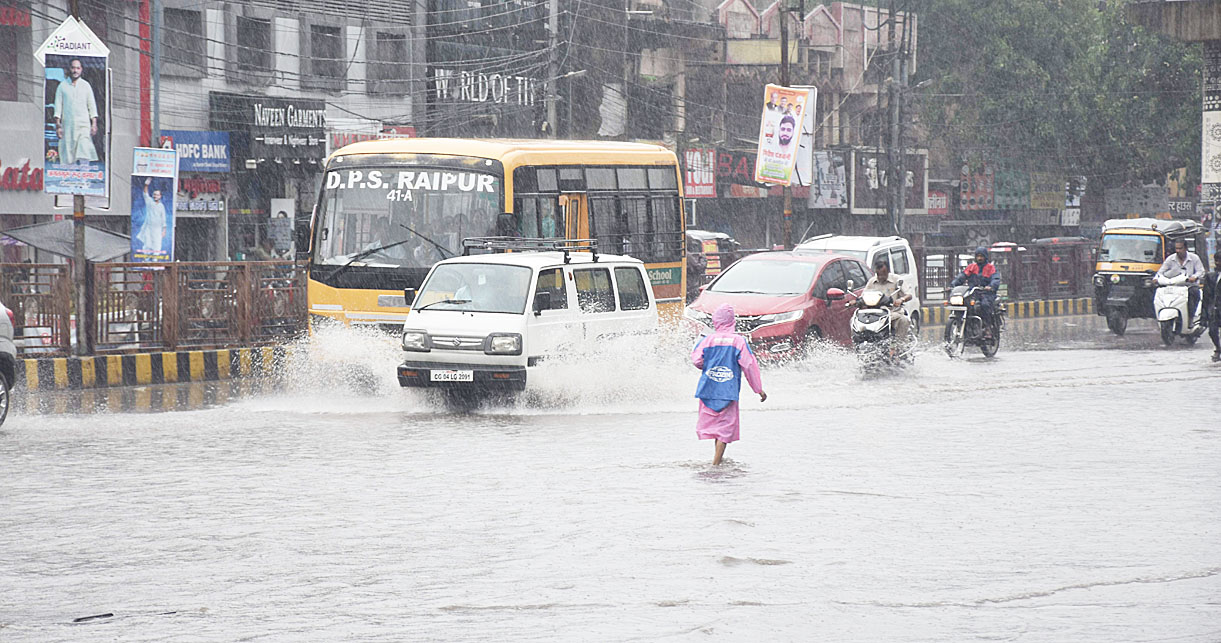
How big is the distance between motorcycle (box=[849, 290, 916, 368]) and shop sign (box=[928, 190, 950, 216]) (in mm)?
43471

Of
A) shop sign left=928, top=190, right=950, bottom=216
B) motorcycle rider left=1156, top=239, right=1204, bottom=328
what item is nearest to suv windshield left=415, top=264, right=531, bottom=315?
motorcycle rider left=1156, top=239, right=1204, bottom=328

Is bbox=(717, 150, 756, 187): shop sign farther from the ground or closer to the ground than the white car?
farther from the ground

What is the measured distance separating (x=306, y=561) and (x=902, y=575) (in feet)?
9.82

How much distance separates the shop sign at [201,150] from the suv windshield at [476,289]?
70.6ft

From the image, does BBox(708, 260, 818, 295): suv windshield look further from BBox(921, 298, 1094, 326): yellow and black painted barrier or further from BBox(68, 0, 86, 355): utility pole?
BBox(921, 298, 1094, 326): yellow and black painted barrier

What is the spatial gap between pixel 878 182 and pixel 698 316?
4128 centimetres

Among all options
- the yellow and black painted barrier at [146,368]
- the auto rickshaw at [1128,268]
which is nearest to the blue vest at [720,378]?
the yellow and black painted barrier at [146,368]

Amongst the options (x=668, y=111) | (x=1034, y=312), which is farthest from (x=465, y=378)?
(x=668, y=111)

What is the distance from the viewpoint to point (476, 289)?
15.9 meters

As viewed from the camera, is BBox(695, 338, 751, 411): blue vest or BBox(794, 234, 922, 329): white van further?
BBox(794, 234, 922, 329): white van

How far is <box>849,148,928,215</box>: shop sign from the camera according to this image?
5959 centimetres

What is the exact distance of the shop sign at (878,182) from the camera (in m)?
59.6

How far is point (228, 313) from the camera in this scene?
21.8m

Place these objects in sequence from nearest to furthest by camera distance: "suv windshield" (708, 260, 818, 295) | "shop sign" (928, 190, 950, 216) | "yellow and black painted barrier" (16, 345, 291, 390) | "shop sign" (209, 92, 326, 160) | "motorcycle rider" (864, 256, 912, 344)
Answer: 1. "yellow and black painted barrier" (16, 345, 291, 390)
2. "motorcycle rider" (864, 256, 912, 344)
3. "suv windshield" (708, 260, 818, 295)
4. "shop sign" (209, 92, 326, 160)
5. "shop sign" (928, 190, 950, 216)
